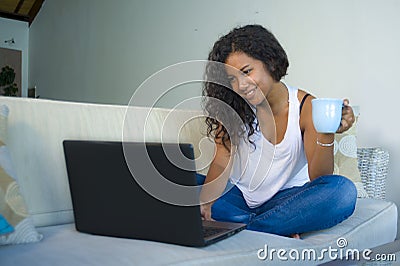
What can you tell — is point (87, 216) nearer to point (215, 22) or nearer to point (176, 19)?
point (215, 22)

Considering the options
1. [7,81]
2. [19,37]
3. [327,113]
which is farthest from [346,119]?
[19,37]

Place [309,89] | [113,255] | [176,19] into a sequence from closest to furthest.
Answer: [113,255]
[309,89]
[176,19]

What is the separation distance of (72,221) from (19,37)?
547cm

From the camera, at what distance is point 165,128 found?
175 cm

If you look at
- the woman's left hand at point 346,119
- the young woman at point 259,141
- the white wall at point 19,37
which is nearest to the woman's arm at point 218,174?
the young woman at point 259,141

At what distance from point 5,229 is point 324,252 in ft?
2.52

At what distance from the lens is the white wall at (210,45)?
2.55 metres

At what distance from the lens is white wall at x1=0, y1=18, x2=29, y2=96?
20.6ft

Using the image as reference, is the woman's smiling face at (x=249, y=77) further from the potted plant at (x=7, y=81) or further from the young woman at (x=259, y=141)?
the potted plant at (x=7, y=81)

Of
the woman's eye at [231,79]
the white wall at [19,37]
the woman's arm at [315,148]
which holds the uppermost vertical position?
the white wall at [19,37]

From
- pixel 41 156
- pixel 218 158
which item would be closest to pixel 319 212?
pixel 218 158

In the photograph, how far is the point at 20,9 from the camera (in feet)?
20.2

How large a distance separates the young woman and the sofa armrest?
741 millimetres

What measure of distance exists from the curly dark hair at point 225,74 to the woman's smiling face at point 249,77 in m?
0.02
